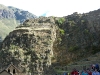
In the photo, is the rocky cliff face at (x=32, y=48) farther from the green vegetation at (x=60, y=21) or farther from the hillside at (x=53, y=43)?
the green vegetation at (x=60, y=21)

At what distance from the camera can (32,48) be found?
5916 centimetres

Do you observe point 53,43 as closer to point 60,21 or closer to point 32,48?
point 32,48

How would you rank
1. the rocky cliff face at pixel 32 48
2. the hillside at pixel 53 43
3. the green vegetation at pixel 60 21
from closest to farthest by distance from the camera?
1. the rocky cliff face at pixel 32 48
2. the hillside at pixel 53 43
3. the green vegetation at pixel 60 21

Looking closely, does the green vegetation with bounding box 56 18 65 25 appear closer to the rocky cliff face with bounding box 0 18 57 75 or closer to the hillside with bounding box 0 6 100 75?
the hillside with bounding box 0 6 100 75

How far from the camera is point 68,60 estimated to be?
190ft

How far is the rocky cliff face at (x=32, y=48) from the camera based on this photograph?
5465 cm

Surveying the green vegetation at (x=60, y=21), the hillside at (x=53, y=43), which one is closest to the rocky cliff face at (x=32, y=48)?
the hillside at (x=53, y=43)

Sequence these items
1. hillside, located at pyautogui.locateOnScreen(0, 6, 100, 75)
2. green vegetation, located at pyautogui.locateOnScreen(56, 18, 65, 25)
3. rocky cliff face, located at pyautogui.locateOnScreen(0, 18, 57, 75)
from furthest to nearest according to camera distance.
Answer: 1. green vegetation, located at pyautogui.locateOnScreen(56, 18, 65, 25)
2. hillside, located at pyautogui.locateOnScreen(0, 6, 100, 75)
3. rocky cliff face, located at pyautogui.locateOnScreen(0, 18, 57, 75)

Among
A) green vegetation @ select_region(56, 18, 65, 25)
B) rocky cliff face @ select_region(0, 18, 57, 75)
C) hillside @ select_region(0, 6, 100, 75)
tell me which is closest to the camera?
rocky cliff face @ select_region(0, 18, 57, 75)

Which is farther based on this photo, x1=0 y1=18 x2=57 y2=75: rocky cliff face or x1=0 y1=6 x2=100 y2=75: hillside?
x1=0 y1=6 x2=100 y2=75: hillside

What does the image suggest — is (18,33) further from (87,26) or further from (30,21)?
(87,26)

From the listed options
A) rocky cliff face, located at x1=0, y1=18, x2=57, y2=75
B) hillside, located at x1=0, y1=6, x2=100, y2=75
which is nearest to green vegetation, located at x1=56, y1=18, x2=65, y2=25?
hillside, located at x1=0, y1=6, x2=100, y2=75

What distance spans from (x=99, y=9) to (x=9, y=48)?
2670 centimetres

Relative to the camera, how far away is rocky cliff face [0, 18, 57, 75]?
5465cm
